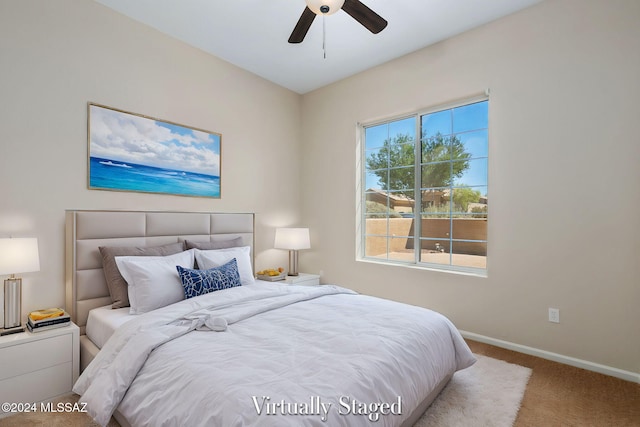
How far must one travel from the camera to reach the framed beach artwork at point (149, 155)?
269 centimetres

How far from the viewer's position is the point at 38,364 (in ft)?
6.67

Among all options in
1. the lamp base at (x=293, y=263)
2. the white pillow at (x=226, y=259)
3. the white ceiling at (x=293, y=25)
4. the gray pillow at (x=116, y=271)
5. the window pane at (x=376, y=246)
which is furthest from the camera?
the lamp base at (x=293, y=263)

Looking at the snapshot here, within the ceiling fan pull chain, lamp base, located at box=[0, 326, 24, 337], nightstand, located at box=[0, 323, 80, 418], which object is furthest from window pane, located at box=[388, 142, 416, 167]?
lamp base, located at box=[0, 326, 24, 337]

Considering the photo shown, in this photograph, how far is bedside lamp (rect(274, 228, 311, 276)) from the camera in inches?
154

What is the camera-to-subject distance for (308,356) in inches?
60.0

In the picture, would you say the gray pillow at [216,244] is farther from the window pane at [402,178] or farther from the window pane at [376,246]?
the window pane at [402,178]

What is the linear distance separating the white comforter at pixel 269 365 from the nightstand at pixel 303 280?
1.48 meters

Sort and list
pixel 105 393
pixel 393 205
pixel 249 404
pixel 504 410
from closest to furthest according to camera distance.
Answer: pixel 249 404, pixel 105 393, pixel 504 410, pixel 393 205

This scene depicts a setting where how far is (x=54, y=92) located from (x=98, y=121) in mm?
329

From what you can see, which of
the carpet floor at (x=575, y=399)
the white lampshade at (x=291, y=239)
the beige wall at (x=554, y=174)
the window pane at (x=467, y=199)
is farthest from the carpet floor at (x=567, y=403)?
the white lampshade at (x=291, y=239)

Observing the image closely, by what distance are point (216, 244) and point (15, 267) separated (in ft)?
4.86

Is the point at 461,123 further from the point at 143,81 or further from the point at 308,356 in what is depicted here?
the point at 143,81

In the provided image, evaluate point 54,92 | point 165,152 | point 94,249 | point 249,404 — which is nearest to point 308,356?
point 249,404

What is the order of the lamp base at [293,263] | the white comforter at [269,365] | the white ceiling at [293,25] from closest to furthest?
1. the white comforter at [269,365]
2. the white ceiling at [293,25]
3. the lamp base at [293,263]
